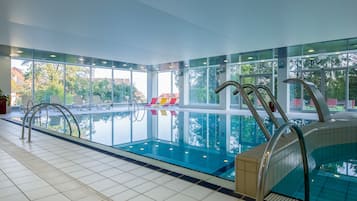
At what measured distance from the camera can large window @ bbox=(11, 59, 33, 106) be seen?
1135 cm

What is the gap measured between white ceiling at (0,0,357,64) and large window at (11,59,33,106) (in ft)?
9.90

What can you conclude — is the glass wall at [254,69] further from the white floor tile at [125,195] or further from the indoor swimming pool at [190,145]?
the white floor tile at [125,195]

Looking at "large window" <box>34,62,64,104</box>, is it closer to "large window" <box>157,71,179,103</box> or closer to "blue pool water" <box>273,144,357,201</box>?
"large window" <box>157,71,179,103</box>

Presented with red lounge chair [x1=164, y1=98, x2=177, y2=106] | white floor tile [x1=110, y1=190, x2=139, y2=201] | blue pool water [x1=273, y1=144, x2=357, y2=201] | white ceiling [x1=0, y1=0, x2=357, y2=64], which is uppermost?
white ceiling [x1=0, y1=0, x2=357, y2=64]

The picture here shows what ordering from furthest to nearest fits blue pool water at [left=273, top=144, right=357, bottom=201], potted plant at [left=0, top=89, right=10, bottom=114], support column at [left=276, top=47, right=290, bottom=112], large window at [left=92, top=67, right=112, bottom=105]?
large window at [left=92, top=67, right=112, bottom=105]
support column at [left=276, top=47, right=290, bottom=112]
potted plant at [left=0, top=89, right=10, bottom=114]
blue pool water at [left=273, top=144, right=357, bottom=201]

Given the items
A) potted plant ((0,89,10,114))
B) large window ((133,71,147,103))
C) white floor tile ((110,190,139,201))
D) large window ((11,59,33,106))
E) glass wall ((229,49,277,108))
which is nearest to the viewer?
white floor tile ((110,190,139,201))

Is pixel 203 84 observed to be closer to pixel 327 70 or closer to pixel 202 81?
pixel 202 81

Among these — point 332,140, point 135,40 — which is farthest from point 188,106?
point 332,140

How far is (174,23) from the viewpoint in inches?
237

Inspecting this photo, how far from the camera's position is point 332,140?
13.5 feet

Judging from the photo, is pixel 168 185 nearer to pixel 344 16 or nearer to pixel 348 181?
pixel 348 181

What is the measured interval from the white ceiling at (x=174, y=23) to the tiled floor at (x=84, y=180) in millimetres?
3152

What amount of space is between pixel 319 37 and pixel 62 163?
26.9ft

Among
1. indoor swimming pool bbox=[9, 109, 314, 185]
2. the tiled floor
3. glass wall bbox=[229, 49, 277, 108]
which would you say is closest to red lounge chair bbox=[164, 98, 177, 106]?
A: glass wall bbox=[229, 49, 277, 108]
